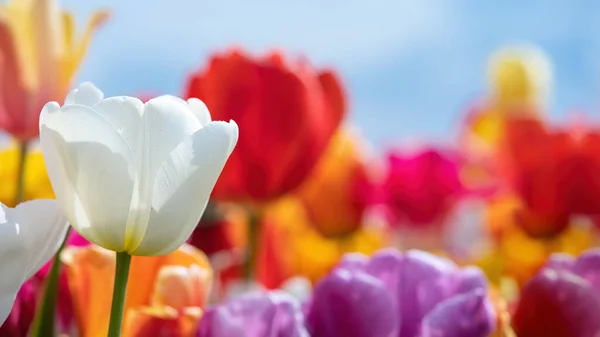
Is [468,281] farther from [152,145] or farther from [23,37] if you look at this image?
[23,37]

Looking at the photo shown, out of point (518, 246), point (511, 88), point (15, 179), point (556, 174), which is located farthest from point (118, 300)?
point (511, 88)

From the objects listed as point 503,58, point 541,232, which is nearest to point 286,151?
point 541,232

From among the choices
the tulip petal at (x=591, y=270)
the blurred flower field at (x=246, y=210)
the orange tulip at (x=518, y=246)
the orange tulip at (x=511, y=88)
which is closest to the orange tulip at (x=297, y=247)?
the blurred flower field at (x=246, y=210)

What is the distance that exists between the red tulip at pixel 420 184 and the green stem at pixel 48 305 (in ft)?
2.08

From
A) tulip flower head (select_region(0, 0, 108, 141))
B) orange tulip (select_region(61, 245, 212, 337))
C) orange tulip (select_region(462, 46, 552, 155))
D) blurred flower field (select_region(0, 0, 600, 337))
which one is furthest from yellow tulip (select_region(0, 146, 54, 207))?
orange tulip (select_region(462, 46, 552, 155))

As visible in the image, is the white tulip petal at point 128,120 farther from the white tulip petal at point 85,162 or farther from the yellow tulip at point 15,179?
the yellow tulip at point 15,179

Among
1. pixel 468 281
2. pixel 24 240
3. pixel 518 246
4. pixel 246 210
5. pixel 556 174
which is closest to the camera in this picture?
pixel 24 240

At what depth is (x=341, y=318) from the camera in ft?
1.12

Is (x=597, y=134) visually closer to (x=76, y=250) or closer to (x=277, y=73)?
(x=277, y=73)

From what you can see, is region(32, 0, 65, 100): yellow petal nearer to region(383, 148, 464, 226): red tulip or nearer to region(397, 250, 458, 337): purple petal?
region(397, 250, 458, 337): purple petal

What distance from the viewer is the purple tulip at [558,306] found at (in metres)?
0.36

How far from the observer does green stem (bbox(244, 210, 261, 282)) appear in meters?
0.54

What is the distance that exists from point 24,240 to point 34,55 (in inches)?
9.6

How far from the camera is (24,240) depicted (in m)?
0.26
